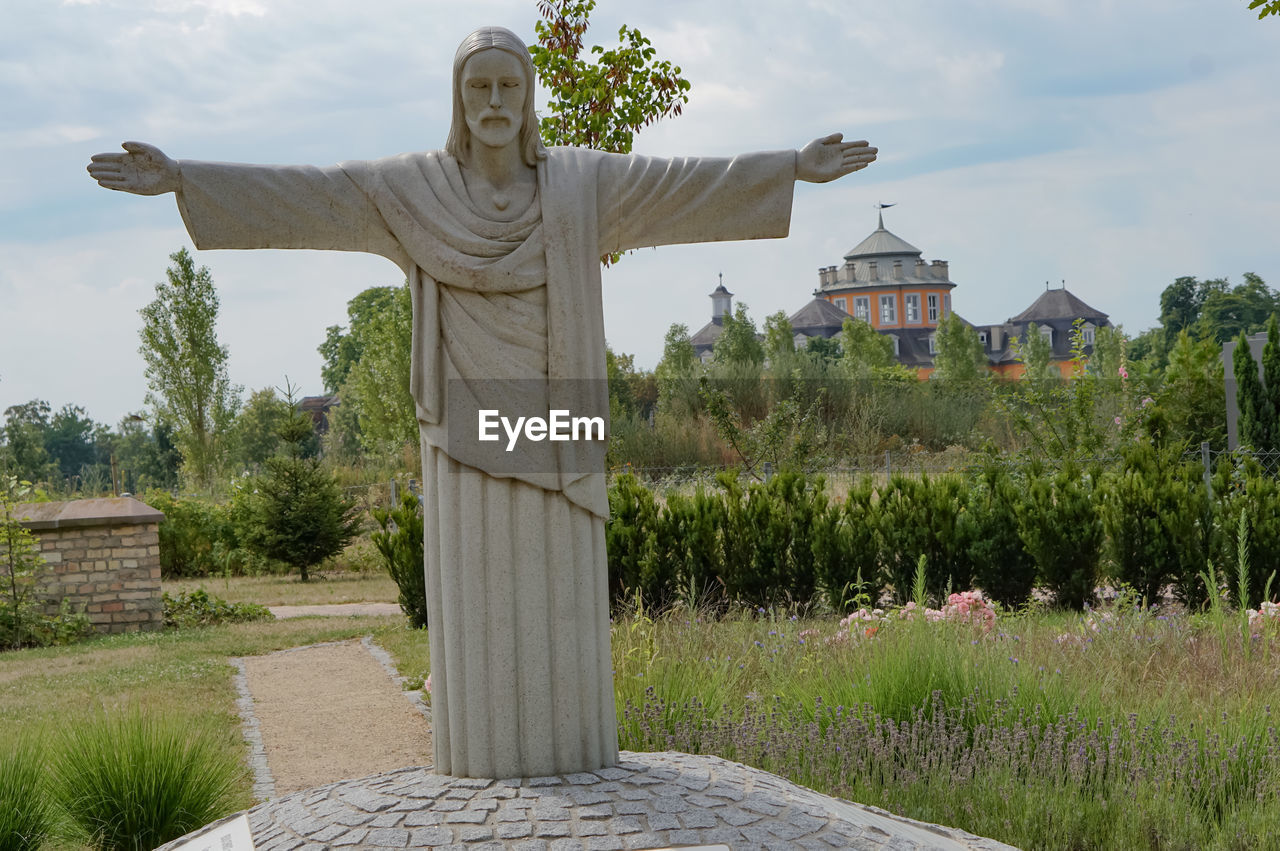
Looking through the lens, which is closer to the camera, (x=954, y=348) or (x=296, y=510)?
(x=296, y=510)

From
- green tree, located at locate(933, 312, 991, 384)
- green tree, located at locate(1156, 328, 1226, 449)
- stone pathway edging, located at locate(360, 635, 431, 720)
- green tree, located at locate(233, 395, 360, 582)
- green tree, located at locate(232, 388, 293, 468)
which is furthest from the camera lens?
green tree, located at locate(933, 312, 991, 384)

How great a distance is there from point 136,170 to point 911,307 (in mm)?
79202

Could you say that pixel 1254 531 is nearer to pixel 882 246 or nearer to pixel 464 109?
pixel 464 109

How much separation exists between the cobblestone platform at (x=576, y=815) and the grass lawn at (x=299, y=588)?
11.7m

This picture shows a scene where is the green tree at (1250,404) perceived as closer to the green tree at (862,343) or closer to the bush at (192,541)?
the bush at (192,541)

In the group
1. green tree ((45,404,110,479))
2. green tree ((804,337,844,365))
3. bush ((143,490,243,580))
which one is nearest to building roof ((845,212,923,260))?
green tree ((804,337,844,365))

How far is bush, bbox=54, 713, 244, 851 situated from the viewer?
15.6ft

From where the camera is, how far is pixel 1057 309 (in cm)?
8188

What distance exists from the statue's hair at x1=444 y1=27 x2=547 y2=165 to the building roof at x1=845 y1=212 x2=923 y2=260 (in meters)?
81.3

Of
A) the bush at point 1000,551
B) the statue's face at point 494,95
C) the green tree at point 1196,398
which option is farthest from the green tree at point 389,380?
the statue's face at point 494,95

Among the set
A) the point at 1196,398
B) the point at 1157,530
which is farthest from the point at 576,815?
the point at 1196,398

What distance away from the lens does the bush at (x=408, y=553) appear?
35.3 ft

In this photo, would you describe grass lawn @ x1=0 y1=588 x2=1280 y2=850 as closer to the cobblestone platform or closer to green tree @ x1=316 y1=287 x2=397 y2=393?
the cobblestone platform

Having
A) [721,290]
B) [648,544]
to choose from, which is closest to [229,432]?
[648,544]
